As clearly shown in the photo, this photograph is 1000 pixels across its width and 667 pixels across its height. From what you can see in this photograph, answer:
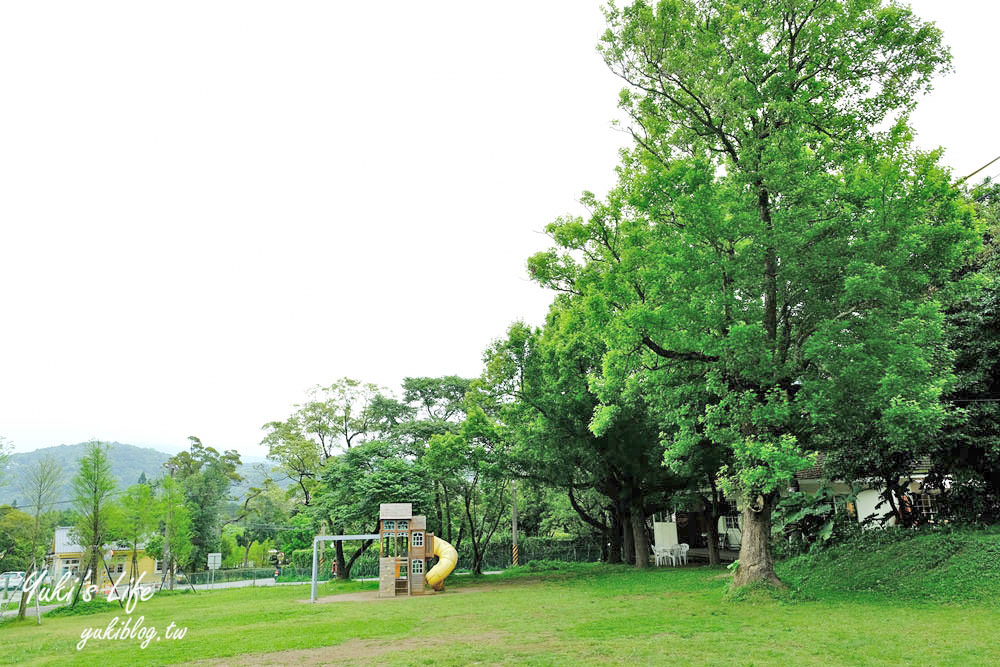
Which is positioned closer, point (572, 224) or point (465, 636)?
point (465, 636)

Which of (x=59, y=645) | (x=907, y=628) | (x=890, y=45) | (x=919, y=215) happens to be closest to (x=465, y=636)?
(x=907, y=628)

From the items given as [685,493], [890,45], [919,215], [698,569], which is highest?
[890,45]

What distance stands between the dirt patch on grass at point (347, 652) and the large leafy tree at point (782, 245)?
6326 millimetres

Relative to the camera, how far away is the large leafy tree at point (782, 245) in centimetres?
1140

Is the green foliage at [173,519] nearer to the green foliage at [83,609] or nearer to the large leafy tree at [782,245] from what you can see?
the green foliage at [83,609]

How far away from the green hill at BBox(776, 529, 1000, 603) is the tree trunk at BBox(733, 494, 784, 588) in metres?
0.94

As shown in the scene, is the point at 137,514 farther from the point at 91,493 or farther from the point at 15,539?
the point at 91,493

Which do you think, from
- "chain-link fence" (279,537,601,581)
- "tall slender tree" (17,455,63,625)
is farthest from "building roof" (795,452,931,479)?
"tall slender tree" (17,455,63,625)

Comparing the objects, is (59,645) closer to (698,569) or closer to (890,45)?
(698,569)

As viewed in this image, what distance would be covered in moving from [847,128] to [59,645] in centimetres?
1906

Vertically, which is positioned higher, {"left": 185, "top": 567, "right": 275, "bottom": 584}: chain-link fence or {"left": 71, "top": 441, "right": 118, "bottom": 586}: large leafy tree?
{"left": 71, "top": 441, "right": 118, "bottom": 586}: large leafy tree

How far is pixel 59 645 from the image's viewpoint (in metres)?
11.3

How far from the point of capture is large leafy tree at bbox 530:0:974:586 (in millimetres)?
11398

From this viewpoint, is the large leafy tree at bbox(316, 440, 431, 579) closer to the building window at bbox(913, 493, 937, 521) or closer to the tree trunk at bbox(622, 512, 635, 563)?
the tree trunk at bbox(622, 512, 635, 563)
